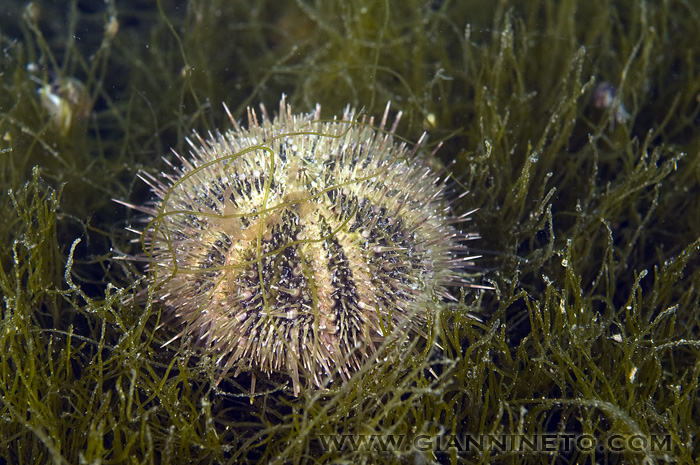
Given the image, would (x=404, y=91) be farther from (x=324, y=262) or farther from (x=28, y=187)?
(x=28, y=187)

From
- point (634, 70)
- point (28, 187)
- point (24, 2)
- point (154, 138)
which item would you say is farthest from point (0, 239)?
point (634, 70)

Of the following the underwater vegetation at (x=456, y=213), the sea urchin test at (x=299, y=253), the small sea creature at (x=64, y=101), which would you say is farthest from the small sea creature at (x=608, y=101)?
the small sea creature at (x=64, y=101)

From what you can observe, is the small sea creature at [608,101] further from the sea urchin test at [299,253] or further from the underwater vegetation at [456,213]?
the sea urchin test at [299,253]

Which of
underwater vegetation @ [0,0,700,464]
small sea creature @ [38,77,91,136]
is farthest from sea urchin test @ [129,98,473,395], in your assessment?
small sea creature @ [38,77,91,136]

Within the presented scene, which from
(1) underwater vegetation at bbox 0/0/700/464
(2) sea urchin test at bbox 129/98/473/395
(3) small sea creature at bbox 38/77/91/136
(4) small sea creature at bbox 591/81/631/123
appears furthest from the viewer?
(3) small sea creature at bbox 38/77/91/136

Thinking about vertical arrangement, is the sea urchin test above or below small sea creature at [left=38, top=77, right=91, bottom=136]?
below

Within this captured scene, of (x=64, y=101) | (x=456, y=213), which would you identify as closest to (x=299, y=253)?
(x=456, y=213)

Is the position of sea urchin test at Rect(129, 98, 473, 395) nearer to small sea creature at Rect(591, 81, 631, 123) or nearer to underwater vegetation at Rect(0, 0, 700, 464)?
underwater vegetation at Rect(0, 0, 700, 464)
